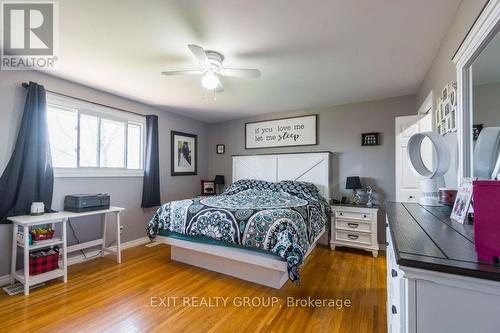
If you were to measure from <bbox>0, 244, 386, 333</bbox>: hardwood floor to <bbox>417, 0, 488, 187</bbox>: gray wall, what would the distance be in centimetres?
139

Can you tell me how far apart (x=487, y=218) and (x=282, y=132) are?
380 cm

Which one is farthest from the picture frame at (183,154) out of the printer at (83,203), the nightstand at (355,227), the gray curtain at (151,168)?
the nightstand at (355,227)

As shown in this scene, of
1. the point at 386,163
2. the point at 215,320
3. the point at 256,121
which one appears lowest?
the point at 215,320

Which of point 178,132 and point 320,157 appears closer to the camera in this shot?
point 320,157

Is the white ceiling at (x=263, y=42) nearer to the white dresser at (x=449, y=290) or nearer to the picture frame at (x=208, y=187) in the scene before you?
the white dresser at (x=449, y=290)

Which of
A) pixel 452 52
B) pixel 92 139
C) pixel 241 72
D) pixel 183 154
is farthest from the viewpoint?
pixel 183 154

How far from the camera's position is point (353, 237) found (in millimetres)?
3363

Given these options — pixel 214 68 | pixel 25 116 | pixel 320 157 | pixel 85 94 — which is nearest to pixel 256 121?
pixel 320 157

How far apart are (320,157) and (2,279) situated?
428 centimetres

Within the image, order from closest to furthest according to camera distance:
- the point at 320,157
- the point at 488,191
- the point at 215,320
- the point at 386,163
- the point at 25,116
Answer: the point at 488,191 < the point at 215,320 < the point at 25,116 < the point at 386,163 < the point at 320,157

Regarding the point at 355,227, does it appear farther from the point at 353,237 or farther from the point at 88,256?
the point at 88,256

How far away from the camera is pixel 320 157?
3.86m

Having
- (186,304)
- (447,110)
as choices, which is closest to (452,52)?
(447,110)

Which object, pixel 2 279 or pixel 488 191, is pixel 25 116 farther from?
pixel 488 191
